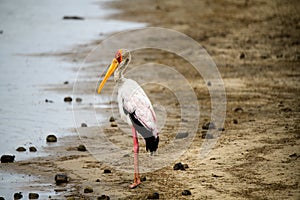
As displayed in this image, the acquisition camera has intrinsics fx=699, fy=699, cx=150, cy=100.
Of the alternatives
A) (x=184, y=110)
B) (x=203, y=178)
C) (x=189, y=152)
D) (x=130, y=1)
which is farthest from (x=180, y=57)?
(x=130, y=1)

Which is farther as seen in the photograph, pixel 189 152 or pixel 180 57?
pixel 180 57

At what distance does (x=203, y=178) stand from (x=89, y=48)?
11.3 meters

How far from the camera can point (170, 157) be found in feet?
33.8

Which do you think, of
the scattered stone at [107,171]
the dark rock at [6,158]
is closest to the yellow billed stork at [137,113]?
the scattered stone at [107,171]

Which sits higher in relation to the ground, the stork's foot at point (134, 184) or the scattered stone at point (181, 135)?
the scattered stone at point (181, 135)

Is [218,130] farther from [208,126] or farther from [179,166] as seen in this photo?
[179,166]

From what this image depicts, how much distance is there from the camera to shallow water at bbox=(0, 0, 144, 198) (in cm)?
1194

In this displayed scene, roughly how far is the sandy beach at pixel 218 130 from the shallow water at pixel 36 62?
0.43 m

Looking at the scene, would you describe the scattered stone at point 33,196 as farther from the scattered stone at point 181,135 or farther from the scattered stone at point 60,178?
the scattered stone at point 181,135

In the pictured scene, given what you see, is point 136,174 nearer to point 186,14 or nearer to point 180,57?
point 180,57

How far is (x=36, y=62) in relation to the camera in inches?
716

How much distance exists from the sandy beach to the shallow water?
435 mm

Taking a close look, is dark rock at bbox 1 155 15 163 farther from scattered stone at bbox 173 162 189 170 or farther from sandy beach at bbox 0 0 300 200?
scattered stone at bbox 173 162 189 170

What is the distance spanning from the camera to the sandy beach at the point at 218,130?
→ 8.90 m
